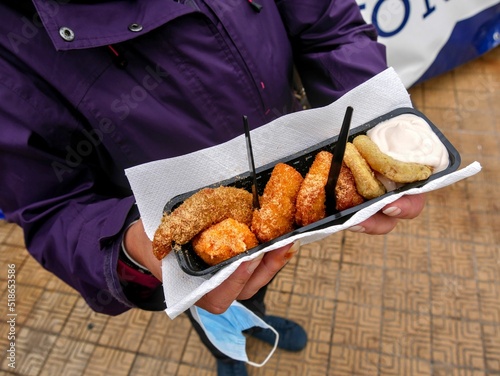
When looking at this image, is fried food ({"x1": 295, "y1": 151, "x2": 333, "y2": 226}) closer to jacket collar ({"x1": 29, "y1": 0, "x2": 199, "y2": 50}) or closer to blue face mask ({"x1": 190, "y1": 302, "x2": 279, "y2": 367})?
jacket collar ({"x1": 29, "y1": 0, "x2": 199, "y2": 50})

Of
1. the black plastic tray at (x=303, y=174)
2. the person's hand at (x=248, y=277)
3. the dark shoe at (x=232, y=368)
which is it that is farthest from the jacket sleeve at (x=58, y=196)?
the dark shoe at (x=232, y=368)

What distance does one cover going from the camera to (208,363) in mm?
3146

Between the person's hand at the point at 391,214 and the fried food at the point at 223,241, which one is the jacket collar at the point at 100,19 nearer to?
the fried food at the point at 223,241

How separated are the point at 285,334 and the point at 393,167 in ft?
6.18

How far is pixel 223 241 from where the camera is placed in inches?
60.6

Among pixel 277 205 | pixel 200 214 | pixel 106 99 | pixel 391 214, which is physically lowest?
pixel 391 214

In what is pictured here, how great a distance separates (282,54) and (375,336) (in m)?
2.16

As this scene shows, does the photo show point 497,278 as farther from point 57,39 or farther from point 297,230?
point 57,39

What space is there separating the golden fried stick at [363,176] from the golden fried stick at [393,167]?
3 centimetres

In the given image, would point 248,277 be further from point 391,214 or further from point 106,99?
point 106,99

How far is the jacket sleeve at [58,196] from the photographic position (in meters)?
1.52

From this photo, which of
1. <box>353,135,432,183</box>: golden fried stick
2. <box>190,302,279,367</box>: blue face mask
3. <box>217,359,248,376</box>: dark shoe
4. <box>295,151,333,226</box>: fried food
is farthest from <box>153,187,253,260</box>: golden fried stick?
<box>217,359,248,376</box>: dark shoe

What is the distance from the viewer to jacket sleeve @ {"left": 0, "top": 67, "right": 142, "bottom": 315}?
59.7 inches

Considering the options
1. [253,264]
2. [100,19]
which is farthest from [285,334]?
[100,19]
